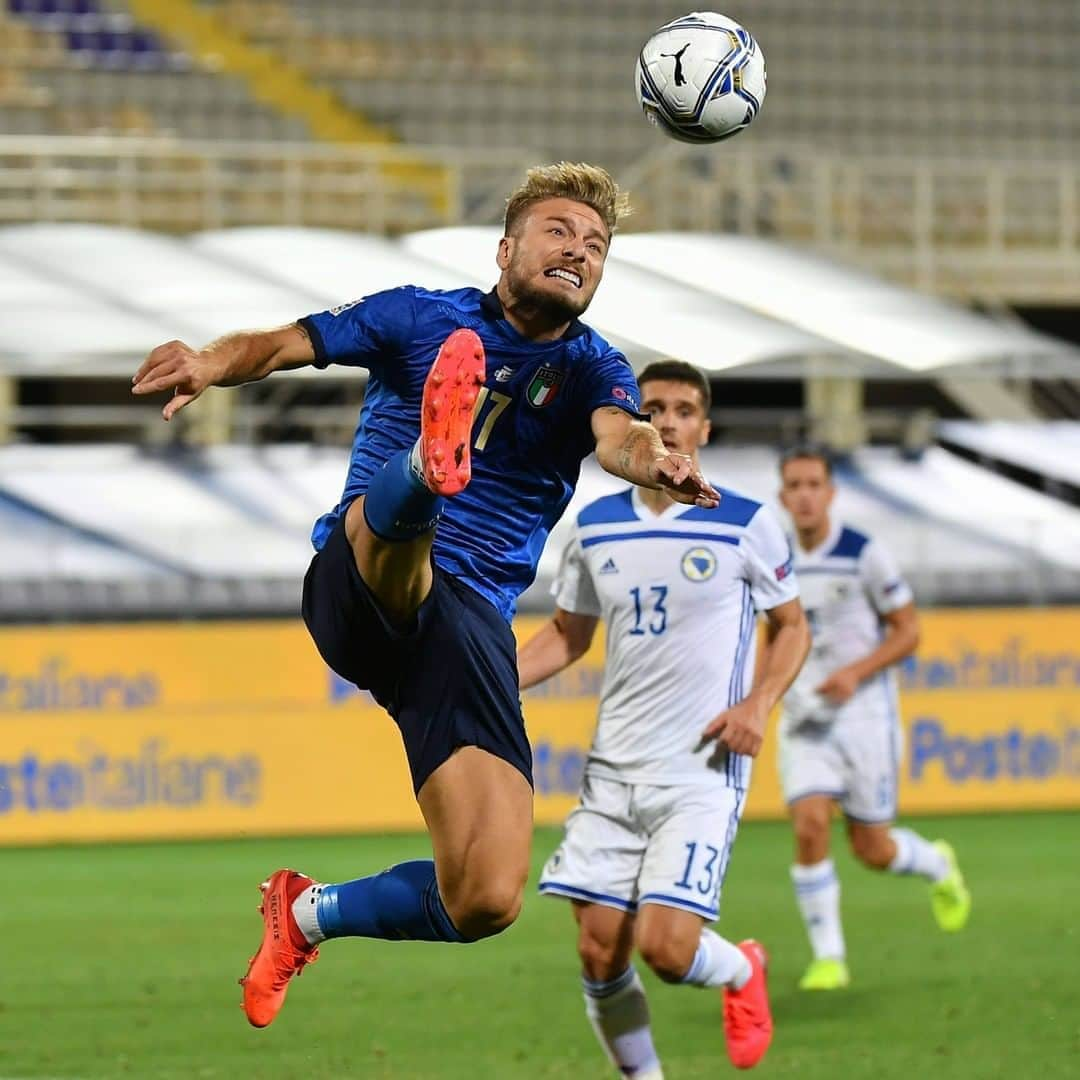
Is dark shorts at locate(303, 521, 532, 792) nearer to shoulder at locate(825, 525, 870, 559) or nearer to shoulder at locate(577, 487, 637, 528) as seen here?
shoulder at locate(577, 487, 637, 528)

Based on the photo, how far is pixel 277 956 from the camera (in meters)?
5.27

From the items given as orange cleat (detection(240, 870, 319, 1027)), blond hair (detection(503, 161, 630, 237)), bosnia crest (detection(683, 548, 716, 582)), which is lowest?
orange cleat (detection(240, 870, 319, 1027))

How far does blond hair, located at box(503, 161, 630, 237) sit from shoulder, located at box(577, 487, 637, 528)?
1618 mm

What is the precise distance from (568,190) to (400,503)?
3.01ft

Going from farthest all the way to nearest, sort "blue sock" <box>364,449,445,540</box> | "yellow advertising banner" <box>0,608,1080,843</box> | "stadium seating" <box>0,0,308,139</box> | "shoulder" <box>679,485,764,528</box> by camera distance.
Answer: "stadium seating" <box>0,0,308,139</box>
"yellow advertising banner" <box>0,608,1080,843</box>
"shoulder" <box>679,485,764,528</box>
"blue sock" <box>364,449,445,540</box>

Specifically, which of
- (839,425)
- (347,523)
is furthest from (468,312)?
(839,425)

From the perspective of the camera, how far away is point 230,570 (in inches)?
581

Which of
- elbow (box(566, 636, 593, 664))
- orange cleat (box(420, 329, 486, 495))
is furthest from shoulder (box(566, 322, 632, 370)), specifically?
elbow (box(566, 636, 593, 664))

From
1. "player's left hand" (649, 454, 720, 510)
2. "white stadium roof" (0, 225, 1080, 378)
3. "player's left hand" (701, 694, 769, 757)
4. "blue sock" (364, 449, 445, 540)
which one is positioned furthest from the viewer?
"white stadium roof" (0, 225, 1080, 378)

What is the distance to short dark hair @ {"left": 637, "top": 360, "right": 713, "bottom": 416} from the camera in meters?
6.31

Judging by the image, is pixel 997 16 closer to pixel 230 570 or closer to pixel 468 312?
pixel 230 570

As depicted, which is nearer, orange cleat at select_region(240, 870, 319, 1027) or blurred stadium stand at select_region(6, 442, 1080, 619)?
orange cleat at select_region(240, 870, 319, 1027)

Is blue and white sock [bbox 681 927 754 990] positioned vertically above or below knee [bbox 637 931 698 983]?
below

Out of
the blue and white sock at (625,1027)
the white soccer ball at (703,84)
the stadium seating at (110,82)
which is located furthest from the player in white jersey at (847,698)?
the stadium seating at (110,82)
